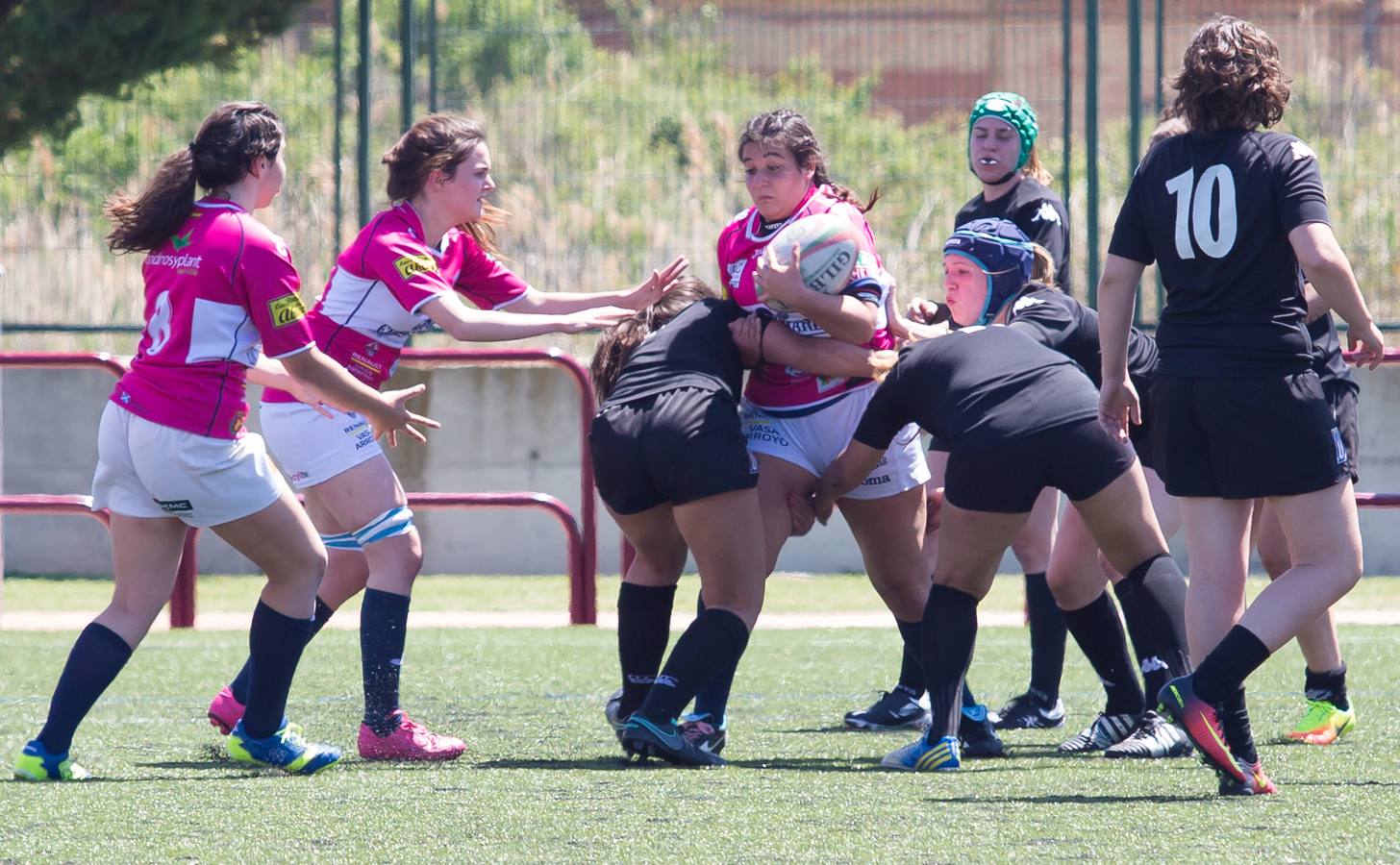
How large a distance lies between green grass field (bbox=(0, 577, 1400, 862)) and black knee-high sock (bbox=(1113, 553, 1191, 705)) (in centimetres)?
25

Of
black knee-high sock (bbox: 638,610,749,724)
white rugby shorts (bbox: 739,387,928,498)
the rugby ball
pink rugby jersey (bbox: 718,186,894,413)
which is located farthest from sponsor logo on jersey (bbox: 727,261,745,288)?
black knee-high sock (bbox: 638,610,749,724)

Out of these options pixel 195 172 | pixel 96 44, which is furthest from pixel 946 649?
pixel 96 44

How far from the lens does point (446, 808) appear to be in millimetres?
4129

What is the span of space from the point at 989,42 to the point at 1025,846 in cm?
730

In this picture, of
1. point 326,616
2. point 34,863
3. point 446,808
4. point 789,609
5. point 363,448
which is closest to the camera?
point 34,863

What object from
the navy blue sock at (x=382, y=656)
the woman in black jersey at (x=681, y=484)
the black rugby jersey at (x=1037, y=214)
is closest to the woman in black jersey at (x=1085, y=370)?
the woman in black jersey at (x=681, y=484)

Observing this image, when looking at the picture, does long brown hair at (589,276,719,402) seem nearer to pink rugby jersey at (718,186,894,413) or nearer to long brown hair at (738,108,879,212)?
pink rugby jersey at (718,186,894,413)

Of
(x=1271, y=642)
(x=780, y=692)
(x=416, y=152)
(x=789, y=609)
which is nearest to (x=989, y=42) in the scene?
(x=789, y=609)

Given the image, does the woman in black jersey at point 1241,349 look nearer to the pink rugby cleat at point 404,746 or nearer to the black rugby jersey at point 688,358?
the black rugby jersey at point 688,358

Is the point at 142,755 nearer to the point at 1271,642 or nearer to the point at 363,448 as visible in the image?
the point at 363,448

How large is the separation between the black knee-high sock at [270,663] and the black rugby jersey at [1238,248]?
2160 mm

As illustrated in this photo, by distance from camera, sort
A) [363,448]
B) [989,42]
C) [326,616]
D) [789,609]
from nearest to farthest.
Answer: [363,448] < [326,616] < [789,609] < [989,42]

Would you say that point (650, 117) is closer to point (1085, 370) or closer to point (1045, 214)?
point (1045, 214)

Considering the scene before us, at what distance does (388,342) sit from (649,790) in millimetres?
1445
